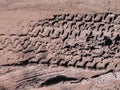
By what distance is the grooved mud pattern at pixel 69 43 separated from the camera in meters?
2.69

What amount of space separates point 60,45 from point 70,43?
97mm

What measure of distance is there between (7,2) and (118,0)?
3.68ft

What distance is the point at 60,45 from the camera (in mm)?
2746

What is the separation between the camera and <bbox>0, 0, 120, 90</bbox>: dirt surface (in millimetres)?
2662

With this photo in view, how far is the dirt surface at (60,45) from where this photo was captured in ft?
8.73

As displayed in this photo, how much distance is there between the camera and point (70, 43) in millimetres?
2742

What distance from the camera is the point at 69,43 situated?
108 inches

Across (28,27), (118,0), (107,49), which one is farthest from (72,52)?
(118,0)

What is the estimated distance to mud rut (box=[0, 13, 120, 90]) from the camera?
268 centimetres

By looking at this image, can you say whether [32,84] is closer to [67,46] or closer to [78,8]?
[67,46]

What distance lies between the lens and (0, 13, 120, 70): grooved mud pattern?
269 centimetres

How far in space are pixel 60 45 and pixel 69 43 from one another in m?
0.09

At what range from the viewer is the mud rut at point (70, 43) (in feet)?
8.80

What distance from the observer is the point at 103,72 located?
2656 mm
